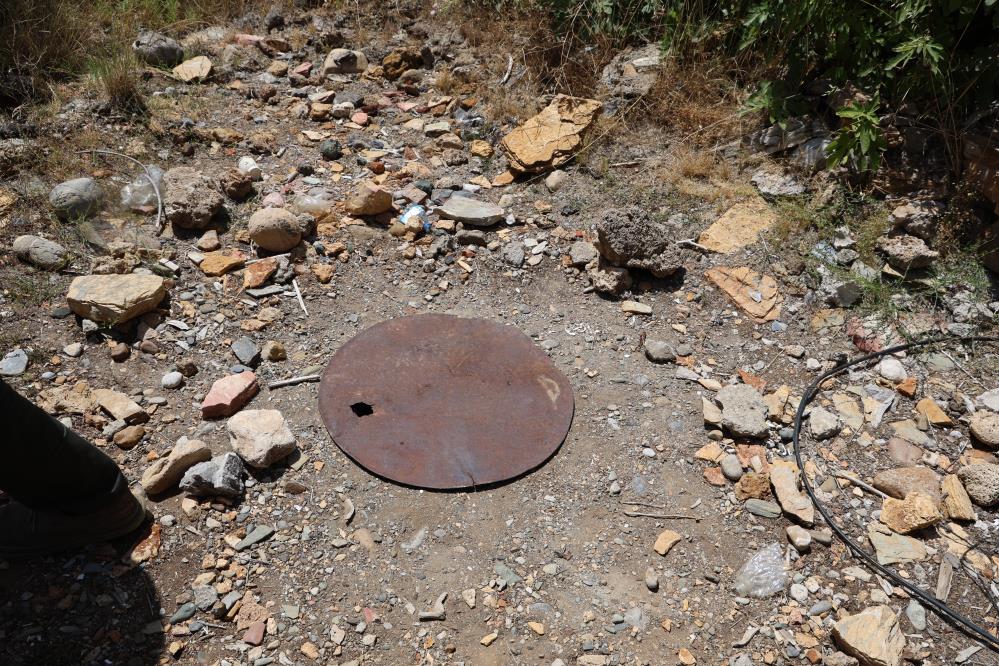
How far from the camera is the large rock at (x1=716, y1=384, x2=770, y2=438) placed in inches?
94.3

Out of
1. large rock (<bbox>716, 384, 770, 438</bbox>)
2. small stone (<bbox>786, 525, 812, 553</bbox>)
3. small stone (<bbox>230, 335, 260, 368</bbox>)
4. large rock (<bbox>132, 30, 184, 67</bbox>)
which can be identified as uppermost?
large rock (<bbox>132, 30, 184, 67</bbox>)

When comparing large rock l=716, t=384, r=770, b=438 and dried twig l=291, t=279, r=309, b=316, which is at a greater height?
dried twig l=291, t=279, r=309, b=316

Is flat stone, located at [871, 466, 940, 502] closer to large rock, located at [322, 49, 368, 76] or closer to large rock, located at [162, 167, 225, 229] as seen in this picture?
large rock, located at [162, 167, 225, 229]

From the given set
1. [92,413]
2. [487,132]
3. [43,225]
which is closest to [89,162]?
[43,225]

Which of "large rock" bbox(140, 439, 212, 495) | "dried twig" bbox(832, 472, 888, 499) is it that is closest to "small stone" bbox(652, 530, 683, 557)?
"dried twig" bbox(832, 472, 888, 499)

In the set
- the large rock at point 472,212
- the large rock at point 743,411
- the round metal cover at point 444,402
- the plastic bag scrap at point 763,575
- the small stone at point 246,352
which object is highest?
the large rock at point 472,212

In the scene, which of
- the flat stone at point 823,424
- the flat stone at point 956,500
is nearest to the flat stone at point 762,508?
the flat stone at point 823,424

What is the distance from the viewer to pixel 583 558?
2.09m

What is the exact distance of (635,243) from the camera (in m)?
2.84

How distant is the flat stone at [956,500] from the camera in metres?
2.18

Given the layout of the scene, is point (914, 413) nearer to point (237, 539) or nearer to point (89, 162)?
point (237, 539)

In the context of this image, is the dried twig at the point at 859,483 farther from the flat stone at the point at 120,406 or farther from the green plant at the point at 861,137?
A: the flat stone at the point at 120,406

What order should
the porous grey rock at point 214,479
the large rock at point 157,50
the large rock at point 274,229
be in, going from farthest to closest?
the large rock at point 157,50
the large rock at point 274,229
the porous grey rock at point 214,479

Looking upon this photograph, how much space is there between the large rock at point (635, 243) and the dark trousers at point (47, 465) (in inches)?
76.3
